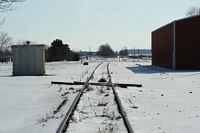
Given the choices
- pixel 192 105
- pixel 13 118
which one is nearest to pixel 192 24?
pixel 192 105

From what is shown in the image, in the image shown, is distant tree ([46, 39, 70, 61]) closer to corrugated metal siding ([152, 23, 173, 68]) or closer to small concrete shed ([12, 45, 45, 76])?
corrugated metal siding ([152, 23, 173, 68])

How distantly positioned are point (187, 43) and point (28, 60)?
58.0 feet

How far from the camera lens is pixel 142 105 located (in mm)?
13430

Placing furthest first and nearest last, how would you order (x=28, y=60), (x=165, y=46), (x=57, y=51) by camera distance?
(x=57, y=51), (x=165, y=46), (x=28, y=60)

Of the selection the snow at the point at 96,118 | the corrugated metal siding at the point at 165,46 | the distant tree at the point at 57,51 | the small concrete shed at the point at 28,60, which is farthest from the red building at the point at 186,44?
the distant tree at the point at 57,51

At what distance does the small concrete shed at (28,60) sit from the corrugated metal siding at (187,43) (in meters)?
15.9

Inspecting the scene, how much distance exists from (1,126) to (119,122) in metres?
2.79

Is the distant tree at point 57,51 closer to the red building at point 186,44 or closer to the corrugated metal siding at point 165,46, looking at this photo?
the corrugated metal siding at point 165,46

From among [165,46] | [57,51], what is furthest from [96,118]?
[57,51]

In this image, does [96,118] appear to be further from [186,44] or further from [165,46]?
[165,46]

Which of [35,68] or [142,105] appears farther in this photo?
[35,68]

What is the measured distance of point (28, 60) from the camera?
3394 centimetres

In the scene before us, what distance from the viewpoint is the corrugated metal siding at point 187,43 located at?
143 ft

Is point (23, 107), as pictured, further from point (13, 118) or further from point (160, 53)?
point (160, 53)
